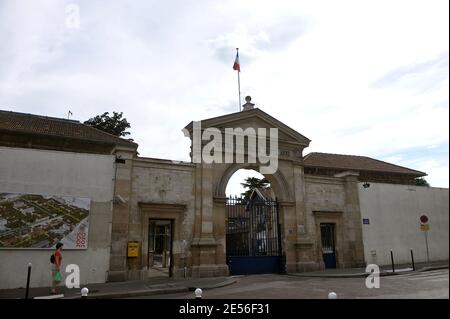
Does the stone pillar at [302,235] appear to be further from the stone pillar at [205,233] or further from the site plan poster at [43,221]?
the site plan poster at [43,221]

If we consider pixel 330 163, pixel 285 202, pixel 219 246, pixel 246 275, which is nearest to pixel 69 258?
pixel 219 246

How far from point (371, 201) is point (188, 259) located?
1082 centimetres

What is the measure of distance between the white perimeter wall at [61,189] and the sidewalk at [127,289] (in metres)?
0.60

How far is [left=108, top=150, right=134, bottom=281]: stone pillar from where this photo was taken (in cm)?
1441

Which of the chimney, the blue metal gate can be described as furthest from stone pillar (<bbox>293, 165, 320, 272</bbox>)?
the chimney

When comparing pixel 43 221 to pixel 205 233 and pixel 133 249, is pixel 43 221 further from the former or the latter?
pixel 205 233

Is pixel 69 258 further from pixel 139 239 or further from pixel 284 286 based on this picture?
pixel 284 286

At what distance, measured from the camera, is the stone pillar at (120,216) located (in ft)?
47.3

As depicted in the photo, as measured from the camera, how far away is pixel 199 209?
16531mm

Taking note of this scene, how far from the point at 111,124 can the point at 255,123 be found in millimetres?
20280

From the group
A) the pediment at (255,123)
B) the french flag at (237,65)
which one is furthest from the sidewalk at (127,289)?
the french flag at (237,65)

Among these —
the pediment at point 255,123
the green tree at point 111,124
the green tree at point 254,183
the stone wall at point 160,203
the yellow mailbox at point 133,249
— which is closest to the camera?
the yellow mailbox at point 133,249

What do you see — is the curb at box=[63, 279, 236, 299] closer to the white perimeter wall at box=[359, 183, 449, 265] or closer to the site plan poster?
the site plan poster

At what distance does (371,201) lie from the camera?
2047 cm
